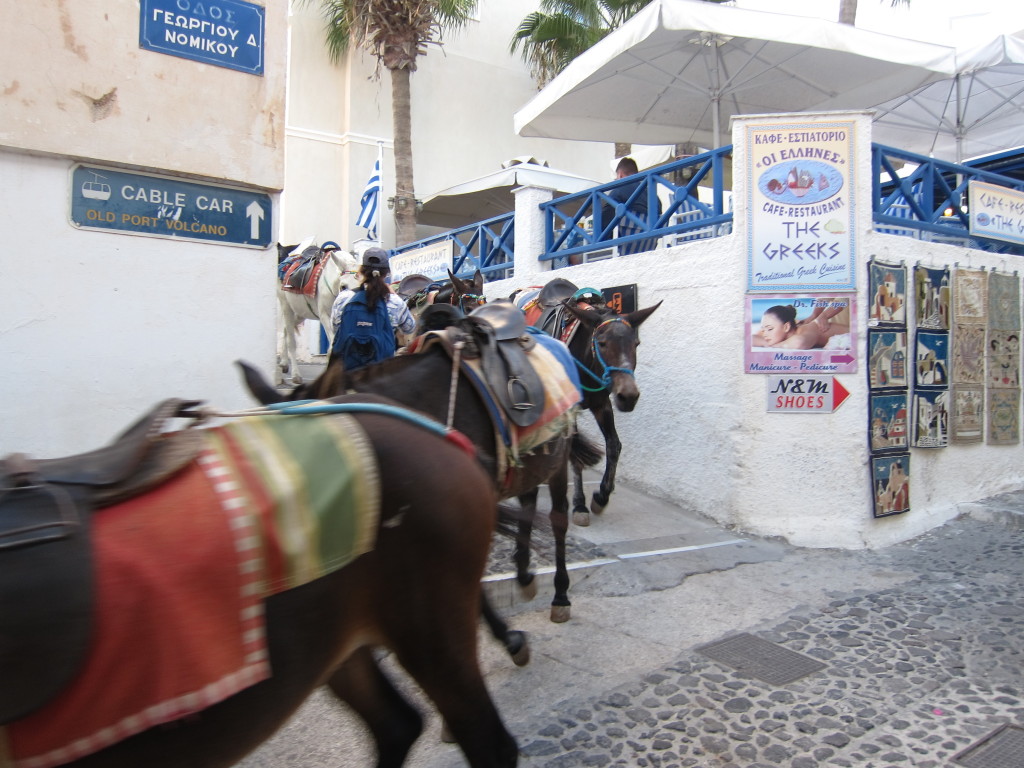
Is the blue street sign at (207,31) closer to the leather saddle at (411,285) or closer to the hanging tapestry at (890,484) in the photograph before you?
the leather saddle at (411,285)

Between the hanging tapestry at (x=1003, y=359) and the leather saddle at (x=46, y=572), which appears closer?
the leather saddle at (x=46, y=572)

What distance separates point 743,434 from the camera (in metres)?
6.49

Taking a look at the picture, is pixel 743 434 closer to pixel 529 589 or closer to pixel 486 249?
pixel 529 589

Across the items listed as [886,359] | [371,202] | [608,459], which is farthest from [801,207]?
[371,202]

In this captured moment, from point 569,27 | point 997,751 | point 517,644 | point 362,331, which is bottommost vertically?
point 997,751

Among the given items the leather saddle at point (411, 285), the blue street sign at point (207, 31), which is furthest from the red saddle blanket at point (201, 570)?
the leather saddle at point (411, 285)

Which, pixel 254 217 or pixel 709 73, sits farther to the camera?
pixel 709 73

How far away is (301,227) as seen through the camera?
1576 centimetres

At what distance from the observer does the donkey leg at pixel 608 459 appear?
252 inches

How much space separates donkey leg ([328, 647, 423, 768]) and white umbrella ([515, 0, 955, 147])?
6.40 m

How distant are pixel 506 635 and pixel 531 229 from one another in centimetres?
639

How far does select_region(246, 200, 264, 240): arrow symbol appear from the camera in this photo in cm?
514

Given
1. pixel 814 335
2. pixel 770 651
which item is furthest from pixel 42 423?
pixel 814 335

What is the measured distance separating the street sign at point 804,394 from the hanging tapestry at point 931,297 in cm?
126
